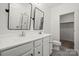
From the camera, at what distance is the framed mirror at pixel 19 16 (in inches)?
51.7

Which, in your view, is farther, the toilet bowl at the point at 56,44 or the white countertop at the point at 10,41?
the toilet bowl at the point at 56,44

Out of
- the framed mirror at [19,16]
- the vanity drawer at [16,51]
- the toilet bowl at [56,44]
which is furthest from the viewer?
the toilet bowl at [56,44]

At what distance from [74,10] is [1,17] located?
2.58 metres

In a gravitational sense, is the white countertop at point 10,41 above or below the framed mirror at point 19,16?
below

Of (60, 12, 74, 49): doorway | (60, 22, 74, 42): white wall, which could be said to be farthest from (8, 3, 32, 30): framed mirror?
(60, 22, 74, 42): white wall

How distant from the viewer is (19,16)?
4.99 ft

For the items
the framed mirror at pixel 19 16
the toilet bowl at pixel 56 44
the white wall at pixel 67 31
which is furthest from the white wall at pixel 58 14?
the framed mirror at pixel 19 16

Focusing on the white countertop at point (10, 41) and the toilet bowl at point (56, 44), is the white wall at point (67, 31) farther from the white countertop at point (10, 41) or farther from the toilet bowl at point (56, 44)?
the white countertop at point (10, 41)

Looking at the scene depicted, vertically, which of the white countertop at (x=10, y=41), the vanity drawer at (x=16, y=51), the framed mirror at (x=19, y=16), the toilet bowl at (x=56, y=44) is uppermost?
the framed mirror at (x=19, y=16)

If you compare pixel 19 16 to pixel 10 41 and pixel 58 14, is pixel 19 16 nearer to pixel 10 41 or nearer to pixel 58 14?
pixel 10 41

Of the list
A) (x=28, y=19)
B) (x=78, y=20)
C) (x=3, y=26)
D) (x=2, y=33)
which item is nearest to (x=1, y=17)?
(x=3, y=26)

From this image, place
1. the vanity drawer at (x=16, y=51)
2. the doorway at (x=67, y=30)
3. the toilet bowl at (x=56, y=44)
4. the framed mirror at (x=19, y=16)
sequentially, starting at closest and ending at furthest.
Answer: the vanity drawer at (x=16, y=51) → the framed mirror at (x=19, y=16) → the toilet bowl at (x=56, y=44) → the doorway at (x=67, y=30)

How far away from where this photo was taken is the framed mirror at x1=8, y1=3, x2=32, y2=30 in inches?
51.7

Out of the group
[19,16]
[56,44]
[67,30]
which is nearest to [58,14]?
[67,30]
